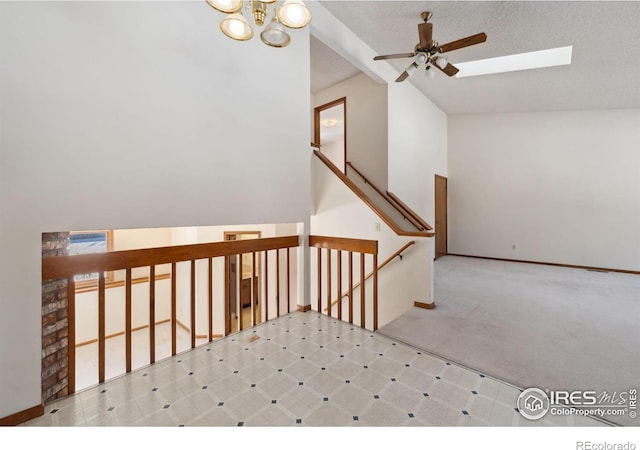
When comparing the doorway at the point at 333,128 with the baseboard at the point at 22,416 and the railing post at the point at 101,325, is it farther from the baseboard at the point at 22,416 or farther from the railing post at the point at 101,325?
the baseboard at the point at 22,416

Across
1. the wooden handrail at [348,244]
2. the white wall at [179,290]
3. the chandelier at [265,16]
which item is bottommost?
the white wall at [179,290]

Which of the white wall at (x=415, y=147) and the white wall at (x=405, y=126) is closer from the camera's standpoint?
the white wall at (x=405, y=126)

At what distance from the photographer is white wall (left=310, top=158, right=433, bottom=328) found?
11.5 feet

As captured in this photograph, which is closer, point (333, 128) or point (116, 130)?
point (116, 130)

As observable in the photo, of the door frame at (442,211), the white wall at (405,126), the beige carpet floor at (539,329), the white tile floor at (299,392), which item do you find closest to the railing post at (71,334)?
the white tile floor at (299,392)

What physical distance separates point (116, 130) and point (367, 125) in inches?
169

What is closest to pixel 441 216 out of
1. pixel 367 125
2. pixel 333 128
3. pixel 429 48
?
pixel 367 125

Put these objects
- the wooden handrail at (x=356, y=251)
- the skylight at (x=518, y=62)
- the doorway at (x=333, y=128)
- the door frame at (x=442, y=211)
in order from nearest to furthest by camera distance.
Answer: the wooden handrail at (x=356, y=251) < the skylight at (x=518, y=62) < the doorway at (x=333, y=128) < the door frame at (x=442, y=211)

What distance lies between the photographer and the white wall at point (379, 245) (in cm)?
350

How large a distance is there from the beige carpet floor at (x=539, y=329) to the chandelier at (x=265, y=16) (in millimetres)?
2549

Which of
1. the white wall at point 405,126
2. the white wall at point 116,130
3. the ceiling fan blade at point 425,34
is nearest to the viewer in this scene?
the white wall at point 116,130

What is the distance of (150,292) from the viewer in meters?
2.13

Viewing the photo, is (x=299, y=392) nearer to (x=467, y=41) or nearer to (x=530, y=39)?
(x=467, y=41)

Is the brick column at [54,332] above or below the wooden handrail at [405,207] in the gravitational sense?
below
